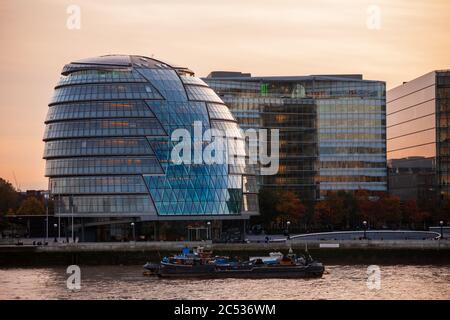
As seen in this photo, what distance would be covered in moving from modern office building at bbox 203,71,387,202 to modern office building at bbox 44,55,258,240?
151 ft

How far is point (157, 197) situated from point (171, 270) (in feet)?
110

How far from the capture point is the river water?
247 feet

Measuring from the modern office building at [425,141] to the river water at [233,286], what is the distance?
243ft

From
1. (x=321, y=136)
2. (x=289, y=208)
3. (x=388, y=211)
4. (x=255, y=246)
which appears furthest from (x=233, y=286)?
(x=321, y=136)

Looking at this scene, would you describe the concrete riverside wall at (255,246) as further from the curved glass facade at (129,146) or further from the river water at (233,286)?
the curved glass facade at (129,146)

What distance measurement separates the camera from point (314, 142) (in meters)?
180

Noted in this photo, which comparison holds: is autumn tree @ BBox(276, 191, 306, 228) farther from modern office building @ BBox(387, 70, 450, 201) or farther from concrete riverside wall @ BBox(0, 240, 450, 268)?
Result: concrete riverside wall @ BBox(0, 240, 450, 268)

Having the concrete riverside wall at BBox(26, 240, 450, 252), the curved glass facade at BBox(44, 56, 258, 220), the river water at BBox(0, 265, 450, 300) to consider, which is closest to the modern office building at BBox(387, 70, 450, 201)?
the curved glass facade at BBox(44, 56, 258, 220)

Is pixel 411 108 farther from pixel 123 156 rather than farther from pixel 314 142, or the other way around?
pixel 123 156

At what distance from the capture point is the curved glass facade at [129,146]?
128 m

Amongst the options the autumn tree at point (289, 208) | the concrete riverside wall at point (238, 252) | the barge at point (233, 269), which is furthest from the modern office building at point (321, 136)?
the barge at point (233, 269)

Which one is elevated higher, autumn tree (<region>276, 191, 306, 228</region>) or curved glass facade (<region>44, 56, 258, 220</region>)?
curved glass facade (<region>44, 56, 258, 220</region>)
